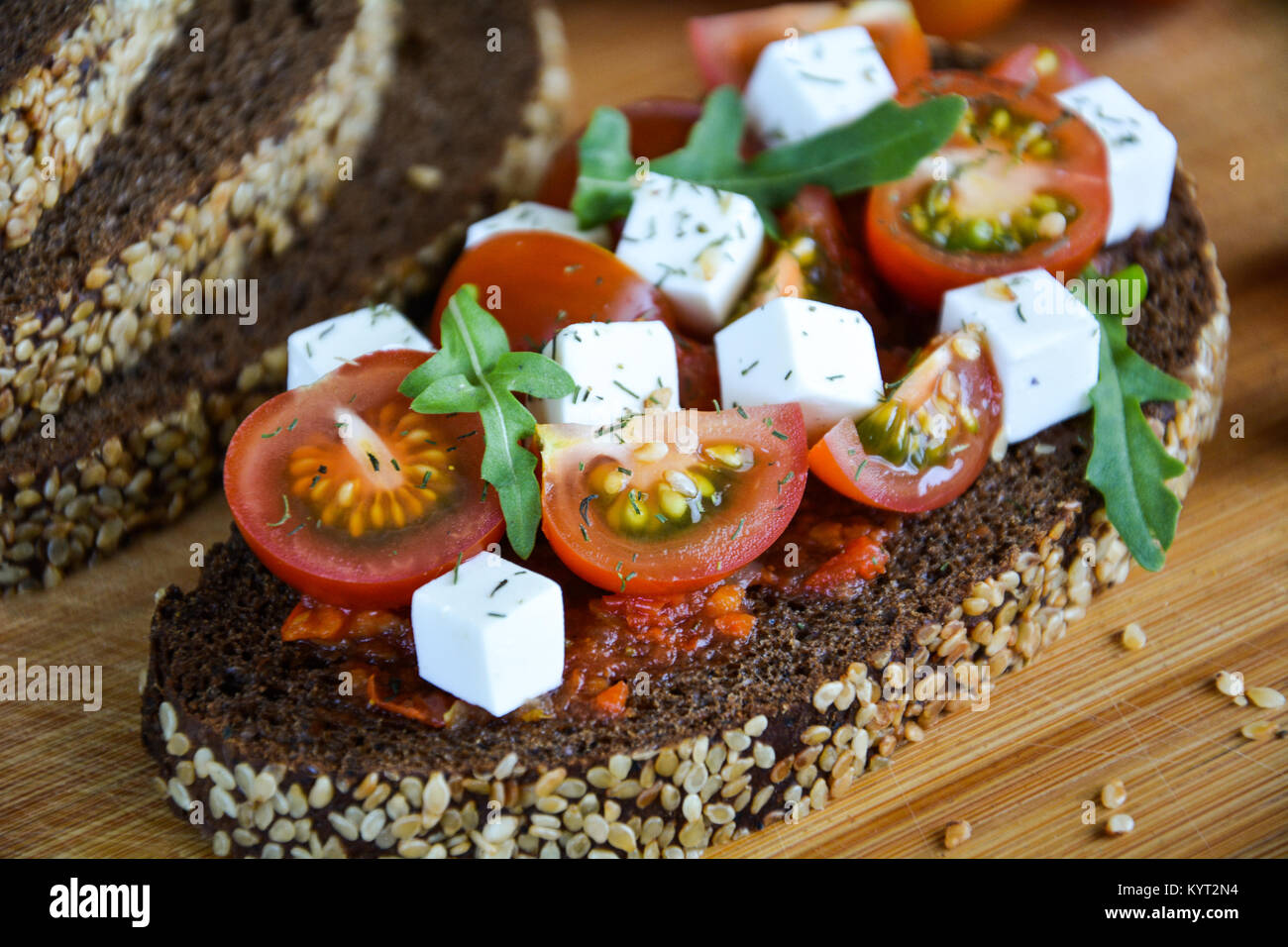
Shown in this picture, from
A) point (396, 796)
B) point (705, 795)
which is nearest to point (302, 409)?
point (396, 796)

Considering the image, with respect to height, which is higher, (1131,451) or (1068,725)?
(1131,451)

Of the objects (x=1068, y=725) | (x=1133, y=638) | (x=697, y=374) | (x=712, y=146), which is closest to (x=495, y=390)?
(x=697, y=374)

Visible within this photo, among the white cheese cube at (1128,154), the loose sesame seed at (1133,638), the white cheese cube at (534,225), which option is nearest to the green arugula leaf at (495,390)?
the white cheese cube at (534,225)

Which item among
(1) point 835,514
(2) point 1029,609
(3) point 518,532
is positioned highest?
(3) point 518,532

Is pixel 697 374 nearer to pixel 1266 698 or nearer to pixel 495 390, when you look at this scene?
pixel 495 390

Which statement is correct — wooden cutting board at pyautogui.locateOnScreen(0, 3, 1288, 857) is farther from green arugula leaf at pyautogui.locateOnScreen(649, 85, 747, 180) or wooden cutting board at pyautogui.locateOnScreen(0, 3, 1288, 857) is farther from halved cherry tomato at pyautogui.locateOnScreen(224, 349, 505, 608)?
green arugula leaf at pyautogui.locateOnScreen(649, 85, 747, 180)

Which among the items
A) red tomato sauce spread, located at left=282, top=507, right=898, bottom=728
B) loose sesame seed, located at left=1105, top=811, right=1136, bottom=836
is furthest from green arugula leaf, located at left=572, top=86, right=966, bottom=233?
loose sesame seed, located at left=1105, top=811, right=1136, bottom=836

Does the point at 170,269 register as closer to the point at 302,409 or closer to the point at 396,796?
the point at 302,409
